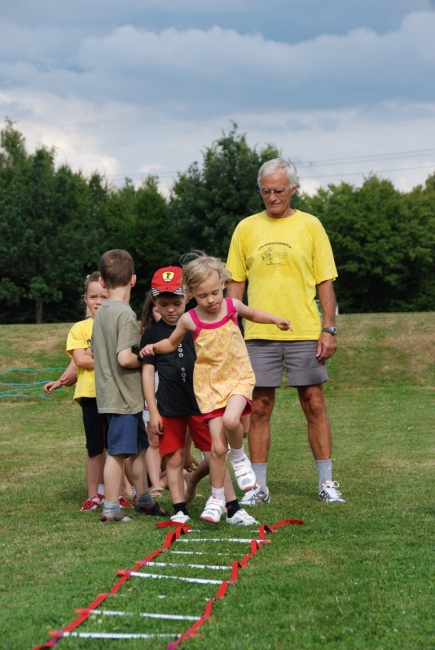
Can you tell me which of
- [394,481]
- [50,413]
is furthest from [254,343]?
[50,413]

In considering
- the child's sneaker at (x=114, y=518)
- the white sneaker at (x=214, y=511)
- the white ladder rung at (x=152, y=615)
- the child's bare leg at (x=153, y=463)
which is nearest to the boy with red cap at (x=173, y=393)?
the white sneaker at (x=214, y=511)

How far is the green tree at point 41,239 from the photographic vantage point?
44.1 m

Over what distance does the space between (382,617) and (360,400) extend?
1386cm

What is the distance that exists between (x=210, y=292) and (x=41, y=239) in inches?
1583

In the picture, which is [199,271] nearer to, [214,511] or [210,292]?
[210,292]

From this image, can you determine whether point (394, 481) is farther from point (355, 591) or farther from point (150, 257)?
point (150, 257)

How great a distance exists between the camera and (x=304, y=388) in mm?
6531

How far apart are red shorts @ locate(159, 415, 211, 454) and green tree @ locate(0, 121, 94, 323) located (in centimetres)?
3875

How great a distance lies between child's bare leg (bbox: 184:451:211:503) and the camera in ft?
18.9

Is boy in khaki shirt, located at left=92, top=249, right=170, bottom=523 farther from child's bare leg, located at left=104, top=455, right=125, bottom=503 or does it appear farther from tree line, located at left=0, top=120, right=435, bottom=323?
tree line, located at left=0, top=120, right=435, bottom=323

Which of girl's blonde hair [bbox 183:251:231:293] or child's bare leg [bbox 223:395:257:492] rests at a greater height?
girl's blonde hair [bbox 183:251:231:293]

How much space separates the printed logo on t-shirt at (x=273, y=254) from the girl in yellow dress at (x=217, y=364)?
3.42 ft

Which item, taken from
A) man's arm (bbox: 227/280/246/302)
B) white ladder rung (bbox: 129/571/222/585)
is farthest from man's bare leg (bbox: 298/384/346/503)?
white ladder rung (bbox: 129/571/222/585)

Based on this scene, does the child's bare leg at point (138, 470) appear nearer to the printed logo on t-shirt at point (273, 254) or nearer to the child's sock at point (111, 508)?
the child's sock at point (111, 508)
